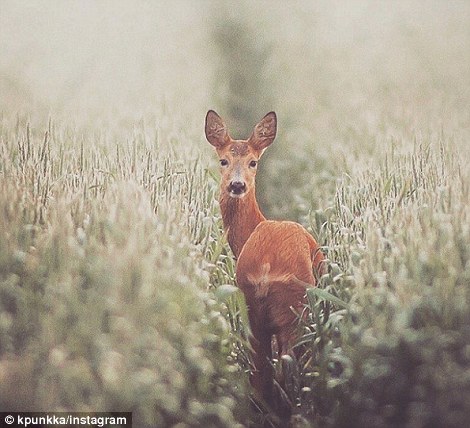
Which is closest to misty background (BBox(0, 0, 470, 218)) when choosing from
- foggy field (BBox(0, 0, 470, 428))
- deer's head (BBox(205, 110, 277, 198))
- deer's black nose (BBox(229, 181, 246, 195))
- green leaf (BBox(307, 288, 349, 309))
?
foggy field (BBox(0, 0, 470, 428))

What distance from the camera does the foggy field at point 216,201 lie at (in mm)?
3850

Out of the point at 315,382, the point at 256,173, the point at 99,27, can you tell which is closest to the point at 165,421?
the point at 315,382

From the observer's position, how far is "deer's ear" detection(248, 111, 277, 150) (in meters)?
4.40

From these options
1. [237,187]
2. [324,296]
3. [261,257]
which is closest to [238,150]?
[237,187]

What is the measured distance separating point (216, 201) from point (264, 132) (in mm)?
465

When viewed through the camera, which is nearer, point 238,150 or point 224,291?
point 224,291

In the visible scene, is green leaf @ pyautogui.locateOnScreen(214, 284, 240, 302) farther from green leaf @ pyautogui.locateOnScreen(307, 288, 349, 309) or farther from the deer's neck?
green leaf @ pyautogui.locateOnScreen(307, 288, 349, 309)

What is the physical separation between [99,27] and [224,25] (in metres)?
0.71

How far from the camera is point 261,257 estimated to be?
13.8 ft

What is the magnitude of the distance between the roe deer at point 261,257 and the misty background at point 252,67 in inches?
10.5

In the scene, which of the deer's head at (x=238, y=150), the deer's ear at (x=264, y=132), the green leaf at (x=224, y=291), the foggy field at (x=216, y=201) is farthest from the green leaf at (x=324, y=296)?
the deer's ear at (x=264, y=132)

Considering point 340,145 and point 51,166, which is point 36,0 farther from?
point 340,145

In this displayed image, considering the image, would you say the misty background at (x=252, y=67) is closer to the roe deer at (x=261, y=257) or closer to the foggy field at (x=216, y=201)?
the foggy field at (x=216, y=201)

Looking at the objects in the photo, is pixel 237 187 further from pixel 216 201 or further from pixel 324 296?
pixel 324 296
